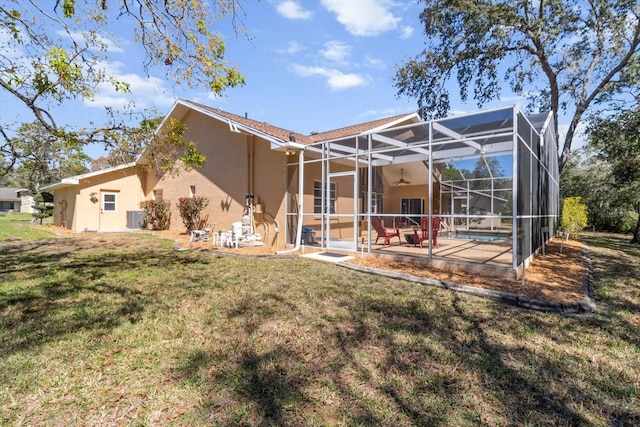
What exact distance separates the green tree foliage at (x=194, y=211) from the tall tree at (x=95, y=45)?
687cm

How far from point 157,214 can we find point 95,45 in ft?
36.9

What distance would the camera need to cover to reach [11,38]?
18.5 ft

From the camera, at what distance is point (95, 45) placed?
6020mm

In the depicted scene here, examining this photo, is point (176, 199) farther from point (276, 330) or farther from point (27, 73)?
point (276, 330)

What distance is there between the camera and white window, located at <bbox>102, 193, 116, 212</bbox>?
16.9 meters

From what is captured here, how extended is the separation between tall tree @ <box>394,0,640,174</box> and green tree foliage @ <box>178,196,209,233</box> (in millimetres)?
11873

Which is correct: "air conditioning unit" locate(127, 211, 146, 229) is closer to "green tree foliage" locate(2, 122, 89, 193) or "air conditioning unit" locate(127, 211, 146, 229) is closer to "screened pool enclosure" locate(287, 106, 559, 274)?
"green tree foliage" locate(2, 122, 89, 193)

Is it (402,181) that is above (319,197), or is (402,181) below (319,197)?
above

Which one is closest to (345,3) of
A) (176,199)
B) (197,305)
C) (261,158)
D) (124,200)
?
(261,158)

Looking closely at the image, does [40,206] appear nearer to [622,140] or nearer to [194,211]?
[194,211]

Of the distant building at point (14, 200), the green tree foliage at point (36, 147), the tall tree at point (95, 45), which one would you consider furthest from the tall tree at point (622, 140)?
the distant building at point (14, 200)

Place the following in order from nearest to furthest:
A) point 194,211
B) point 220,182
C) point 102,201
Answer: point 220,182 < point 194,211 < point 102,201

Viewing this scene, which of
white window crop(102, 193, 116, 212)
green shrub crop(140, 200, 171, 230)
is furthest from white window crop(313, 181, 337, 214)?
white window crop(102, 193, 116, 212)

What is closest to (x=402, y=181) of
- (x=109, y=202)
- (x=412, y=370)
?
(x=412, y=370)
